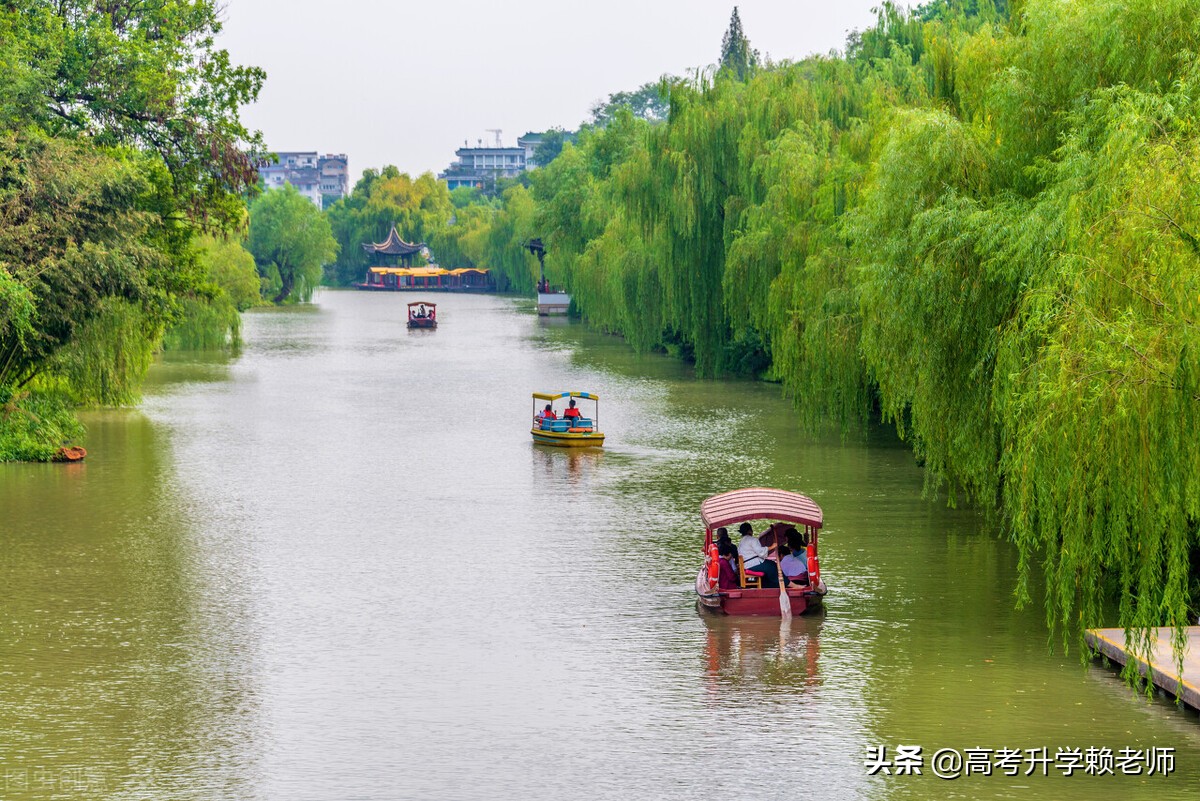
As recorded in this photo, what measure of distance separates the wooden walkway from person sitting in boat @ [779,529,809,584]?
3.51 metres

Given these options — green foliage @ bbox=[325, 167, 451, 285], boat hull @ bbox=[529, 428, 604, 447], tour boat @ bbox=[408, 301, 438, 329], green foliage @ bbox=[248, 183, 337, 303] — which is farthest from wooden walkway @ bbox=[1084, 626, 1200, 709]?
green foliage @ bbox=[325, 167, 451, 285]

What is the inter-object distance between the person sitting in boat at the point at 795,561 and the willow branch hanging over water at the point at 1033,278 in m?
2.59

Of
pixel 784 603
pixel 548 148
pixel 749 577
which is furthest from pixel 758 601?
pixel 548 148

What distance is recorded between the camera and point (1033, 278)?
16.6 metres

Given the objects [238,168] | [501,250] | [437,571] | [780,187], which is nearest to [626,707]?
[437,571]

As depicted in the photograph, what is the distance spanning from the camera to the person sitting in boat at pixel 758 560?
59.6 ft

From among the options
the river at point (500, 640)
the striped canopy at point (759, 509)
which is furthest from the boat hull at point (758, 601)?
→ the striped canopy at point (759, 509)

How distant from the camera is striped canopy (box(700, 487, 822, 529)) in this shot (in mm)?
17766

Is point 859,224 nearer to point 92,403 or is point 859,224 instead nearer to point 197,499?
point 197,499

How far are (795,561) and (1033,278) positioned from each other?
4470mm

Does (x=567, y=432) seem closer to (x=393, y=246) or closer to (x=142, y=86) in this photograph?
(x=142, y=86)

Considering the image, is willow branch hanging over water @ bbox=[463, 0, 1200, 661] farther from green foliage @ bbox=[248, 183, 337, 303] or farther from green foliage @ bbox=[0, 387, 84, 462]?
green foliage @ bbox=[248, 183, 337, 303]

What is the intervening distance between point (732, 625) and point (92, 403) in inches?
1022

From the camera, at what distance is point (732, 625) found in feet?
57.2
